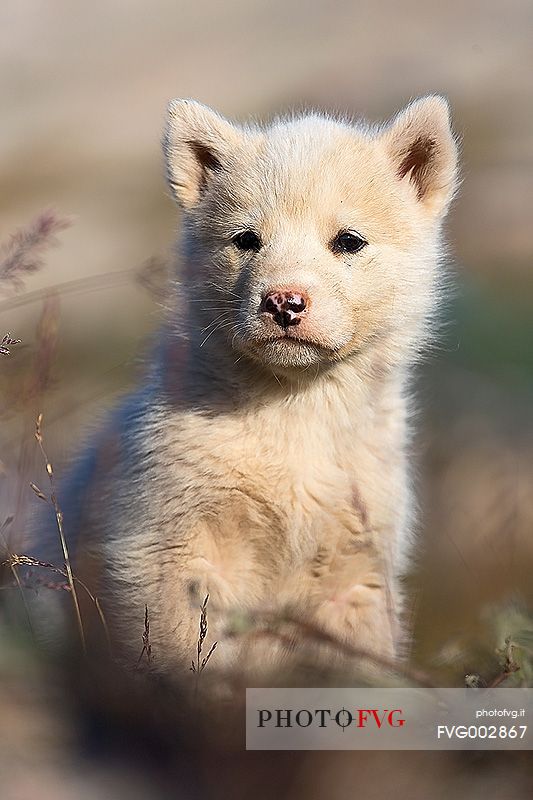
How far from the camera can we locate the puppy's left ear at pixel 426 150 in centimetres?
410

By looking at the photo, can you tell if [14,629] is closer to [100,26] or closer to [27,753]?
[27,753]

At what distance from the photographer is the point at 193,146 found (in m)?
4.21

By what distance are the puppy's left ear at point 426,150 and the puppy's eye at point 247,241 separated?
0.66m

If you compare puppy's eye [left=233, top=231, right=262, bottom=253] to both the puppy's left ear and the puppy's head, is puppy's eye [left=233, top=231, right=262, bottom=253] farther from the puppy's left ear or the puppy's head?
the puppy's left ear

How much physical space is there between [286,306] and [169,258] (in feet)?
3.05

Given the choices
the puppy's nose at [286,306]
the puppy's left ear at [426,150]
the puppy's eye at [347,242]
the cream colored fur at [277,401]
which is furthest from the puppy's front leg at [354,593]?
the puppy's left ear at [426,150]

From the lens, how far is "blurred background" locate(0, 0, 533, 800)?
2521mm

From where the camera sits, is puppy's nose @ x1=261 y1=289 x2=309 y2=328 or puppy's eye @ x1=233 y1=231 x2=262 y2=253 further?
puppy's eye @ x1=233 y1=231 x2=262 y2=253

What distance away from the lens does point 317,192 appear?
379 cm

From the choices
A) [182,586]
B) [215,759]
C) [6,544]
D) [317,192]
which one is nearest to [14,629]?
[6,544]

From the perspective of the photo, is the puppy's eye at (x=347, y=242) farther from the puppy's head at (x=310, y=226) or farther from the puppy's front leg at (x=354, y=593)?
the puppy's front leg at (x=354, y=593)

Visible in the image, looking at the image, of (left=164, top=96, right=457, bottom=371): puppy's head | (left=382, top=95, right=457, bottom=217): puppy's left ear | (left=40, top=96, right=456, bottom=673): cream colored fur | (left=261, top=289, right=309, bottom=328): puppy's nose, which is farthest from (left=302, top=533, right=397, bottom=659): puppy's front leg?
(left=382, top=95, right=457, bottom=217): puppy's left ear

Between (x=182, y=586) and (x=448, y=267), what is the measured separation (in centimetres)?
170

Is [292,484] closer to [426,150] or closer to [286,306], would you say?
[286,306]
